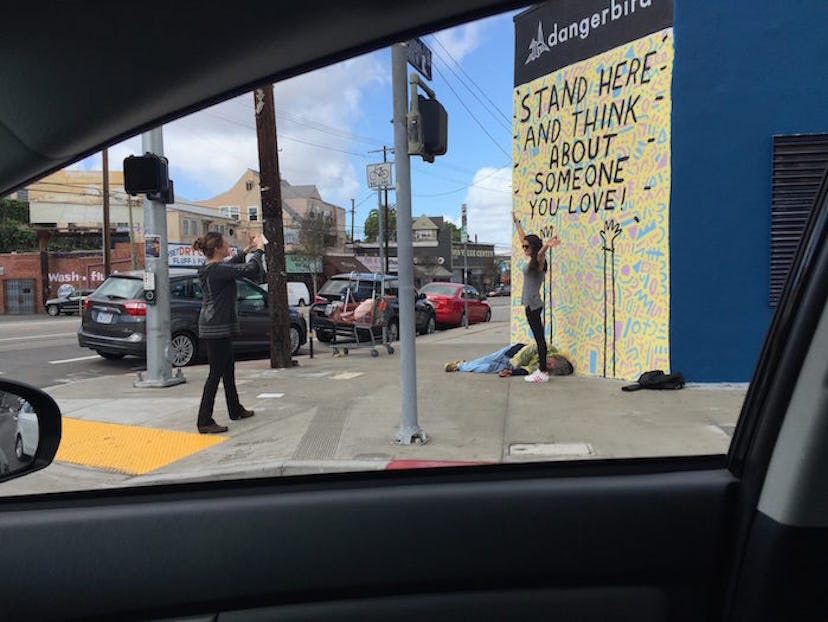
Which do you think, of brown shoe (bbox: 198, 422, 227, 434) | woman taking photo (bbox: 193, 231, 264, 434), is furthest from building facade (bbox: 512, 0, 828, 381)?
brown shoe (bbox: 198, 422, 227, 434)

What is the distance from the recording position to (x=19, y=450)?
1.79 m

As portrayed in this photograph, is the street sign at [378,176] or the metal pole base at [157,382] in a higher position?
the street sign at [378,176]

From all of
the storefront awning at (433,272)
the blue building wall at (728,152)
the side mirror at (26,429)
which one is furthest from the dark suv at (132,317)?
the storefront awning at (433,272)

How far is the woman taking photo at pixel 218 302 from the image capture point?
5.73m

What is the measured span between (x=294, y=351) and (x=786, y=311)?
37.1 ft

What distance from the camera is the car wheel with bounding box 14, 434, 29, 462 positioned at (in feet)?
5.84

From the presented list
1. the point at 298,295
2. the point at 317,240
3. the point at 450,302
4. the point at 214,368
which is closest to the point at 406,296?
the point at 214,368

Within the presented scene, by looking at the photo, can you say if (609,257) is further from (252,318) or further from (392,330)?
(392,330)

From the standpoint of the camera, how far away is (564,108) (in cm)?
820

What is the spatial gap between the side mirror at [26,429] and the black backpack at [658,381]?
5.85m

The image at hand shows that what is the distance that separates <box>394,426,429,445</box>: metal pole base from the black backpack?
2.57 m

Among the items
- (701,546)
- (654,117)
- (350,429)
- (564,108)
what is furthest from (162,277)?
(701,546)

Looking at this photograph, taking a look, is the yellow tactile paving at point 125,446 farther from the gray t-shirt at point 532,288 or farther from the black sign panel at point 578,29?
the black sign panel at point 578,29

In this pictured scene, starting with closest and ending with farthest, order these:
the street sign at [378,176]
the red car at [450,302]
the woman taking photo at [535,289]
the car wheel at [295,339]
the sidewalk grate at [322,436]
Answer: the sidewalk grate at [322,436] → the woman taking photo at [535,289] → the street sign at [378,176] → the car wheel at [295,339] → the red car at [450,302]
